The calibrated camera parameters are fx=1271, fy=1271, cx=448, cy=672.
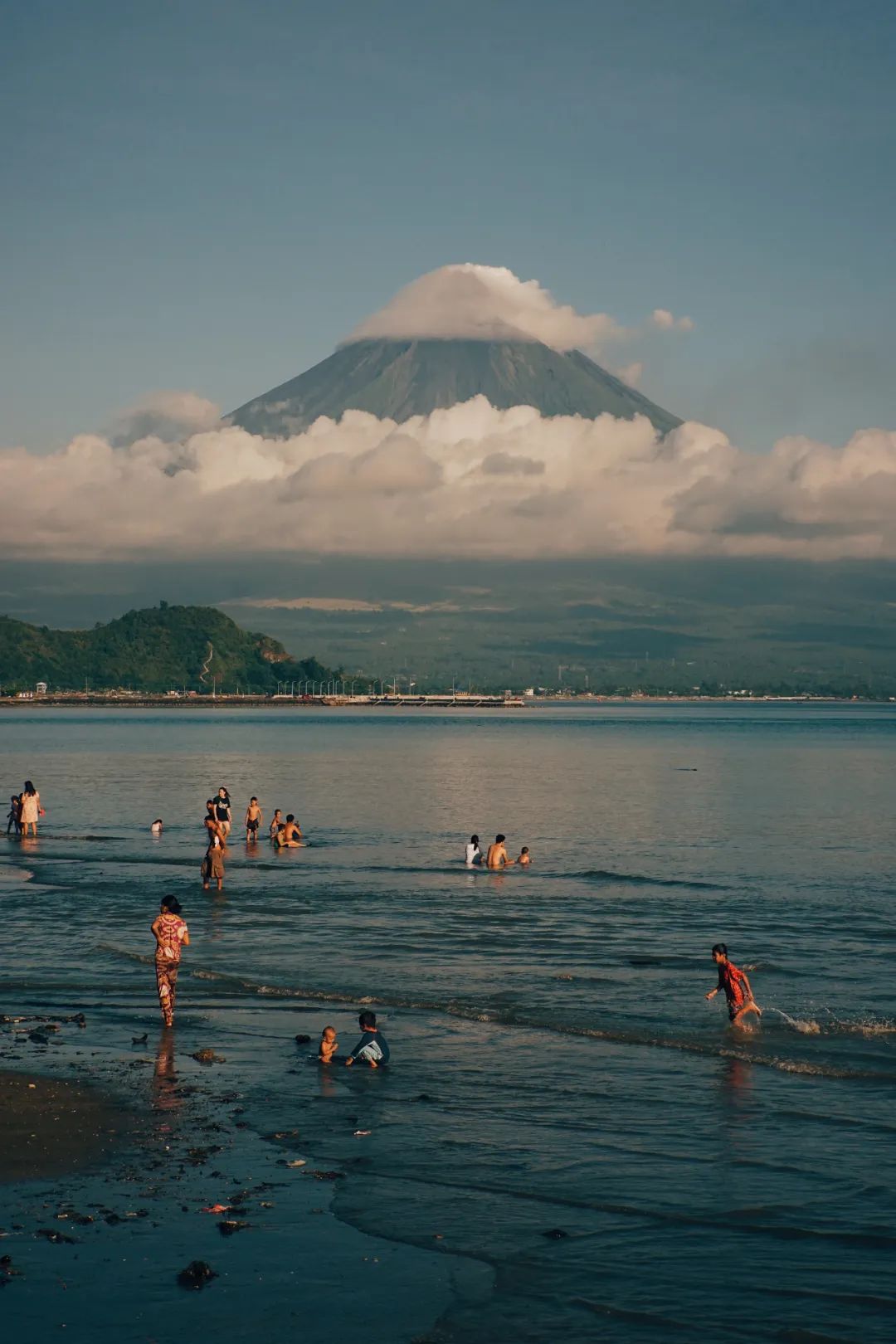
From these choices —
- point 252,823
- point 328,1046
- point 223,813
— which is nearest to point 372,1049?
point 328,1046

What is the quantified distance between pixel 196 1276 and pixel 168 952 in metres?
9.35

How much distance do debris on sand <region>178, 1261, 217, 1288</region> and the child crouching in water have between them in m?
7.14

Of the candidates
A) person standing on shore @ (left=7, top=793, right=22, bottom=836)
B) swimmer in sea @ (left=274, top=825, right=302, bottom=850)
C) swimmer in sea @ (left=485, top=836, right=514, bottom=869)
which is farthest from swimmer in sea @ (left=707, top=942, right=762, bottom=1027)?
person standing on shore @ (left=7, top=793, right=22, bottom=836)

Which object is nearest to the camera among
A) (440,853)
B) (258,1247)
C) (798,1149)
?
(258,1247)

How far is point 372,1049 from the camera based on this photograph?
61.8 ft

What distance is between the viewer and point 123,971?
84.4 feet

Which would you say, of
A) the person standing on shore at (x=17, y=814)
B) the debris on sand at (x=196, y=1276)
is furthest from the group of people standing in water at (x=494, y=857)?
the debris on sand at (x=196, y=1276)

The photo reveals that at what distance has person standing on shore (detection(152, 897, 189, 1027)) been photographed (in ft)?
67.7

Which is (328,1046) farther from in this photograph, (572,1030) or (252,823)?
(252,823)

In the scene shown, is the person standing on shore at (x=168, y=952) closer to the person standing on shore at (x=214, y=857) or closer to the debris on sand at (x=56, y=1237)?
the debris on sand at (x=56, y=1237)

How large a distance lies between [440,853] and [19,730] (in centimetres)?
16360

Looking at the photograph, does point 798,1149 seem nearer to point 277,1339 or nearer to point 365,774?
point 277,1339

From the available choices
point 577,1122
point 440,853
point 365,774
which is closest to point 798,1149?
point 577,1122

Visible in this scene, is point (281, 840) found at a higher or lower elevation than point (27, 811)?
lower
